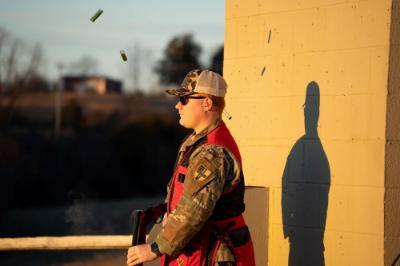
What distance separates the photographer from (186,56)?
178ft

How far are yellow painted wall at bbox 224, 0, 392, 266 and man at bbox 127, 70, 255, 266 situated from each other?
1022mm

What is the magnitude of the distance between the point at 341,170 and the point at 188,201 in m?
1.47

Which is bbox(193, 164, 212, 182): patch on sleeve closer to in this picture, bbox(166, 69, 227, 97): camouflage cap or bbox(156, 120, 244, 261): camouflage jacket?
bbox(156, 120, 244, 261): camouflage jacket

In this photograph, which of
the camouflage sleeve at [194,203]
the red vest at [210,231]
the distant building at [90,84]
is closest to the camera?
the camouflage sleeve at [194,203]

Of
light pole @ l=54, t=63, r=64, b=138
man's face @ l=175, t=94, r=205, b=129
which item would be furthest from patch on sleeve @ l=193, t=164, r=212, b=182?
light pole @ l=54, t=63, r=64, b=138

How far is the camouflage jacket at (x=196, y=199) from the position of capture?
10.4 ft

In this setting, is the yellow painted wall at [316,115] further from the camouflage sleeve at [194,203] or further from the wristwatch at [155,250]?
the wristwatch at [155,250]

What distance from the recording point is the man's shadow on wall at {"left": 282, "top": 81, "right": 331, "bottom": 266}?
4.39m

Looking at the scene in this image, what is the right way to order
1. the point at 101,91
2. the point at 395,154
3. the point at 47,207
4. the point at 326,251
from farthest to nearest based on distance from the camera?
the point at 101,91 → the point at 47,207 → the point at 326,251 → the point at 395,154

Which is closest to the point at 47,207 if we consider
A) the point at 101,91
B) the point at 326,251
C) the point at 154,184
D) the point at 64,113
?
the point at 154,184

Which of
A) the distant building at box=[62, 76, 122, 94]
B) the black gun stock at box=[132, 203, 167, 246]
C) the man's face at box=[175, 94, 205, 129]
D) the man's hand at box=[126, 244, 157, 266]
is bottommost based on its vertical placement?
the man's hand at box=[126, 244, 157, 266]

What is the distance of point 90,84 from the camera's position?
5578 centimetres

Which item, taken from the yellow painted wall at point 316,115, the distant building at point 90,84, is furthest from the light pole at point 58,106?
the yellow painted wall at point 316,115

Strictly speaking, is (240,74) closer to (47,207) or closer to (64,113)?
(47,207)
